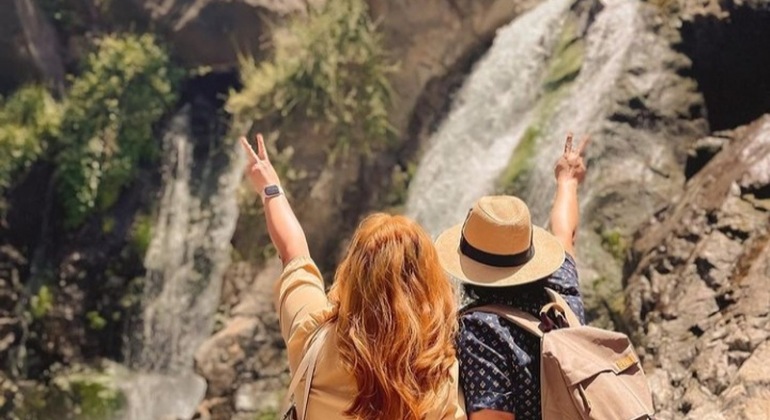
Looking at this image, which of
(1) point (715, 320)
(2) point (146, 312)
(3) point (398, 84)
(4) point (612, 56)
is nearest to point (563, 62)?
(4) point (612, 56)

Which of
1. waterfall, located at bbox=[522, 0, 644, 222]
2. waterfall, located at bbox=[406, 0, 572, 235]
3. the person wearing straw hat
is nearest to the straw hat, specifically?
the person wearing straw hat

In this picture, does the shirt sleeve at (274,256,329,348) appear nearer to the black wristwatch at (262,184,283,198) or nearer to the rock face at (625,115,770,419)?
the black wristwatch at (262,184,283,198)

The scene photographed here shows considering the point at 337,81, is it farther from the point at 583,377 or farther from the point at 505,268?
the point at 583,377

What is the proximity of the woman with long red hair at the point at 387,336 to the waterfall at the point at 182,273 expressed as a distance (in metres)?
8.72

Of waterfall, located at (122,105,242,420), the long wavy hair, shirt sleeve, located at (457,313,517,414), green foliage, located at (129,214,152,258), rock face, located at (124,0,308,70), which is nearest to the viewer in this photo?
the long wavy hair

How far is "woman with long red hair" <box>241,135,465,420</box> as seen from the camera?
6.75ft

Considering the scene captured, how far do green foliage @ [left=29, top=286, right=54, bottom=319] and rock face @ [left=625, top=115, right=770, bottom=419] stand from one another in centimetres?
867

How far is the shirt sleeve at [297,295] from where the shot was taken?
2350mm

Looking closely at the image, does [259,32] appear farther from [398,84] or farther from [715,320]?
[715,320]

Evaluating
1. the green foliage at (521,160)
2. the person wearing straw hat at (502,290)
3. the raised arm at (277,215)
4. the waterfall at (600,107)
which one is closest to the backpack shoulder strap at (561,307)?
the person wearing straw hat at (502,290)

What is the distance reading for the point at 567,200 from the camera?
134 inches

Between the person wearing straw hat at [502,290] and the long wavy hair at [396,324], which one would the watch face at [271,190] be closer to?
the person wearing straw hat at [502,290]

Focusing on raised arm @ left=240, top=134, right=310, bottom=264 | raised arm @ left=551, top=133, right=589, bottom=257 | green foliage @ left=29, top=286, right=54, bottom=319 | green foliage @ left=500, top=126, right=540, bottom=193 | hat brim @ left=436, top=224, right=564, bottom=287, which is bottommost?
green foliage @ left=29, top=286, right=54, bottom=319

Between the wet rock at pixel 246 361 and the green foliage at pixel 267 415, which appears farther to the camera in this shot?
the wet rock at pixel 246 361
